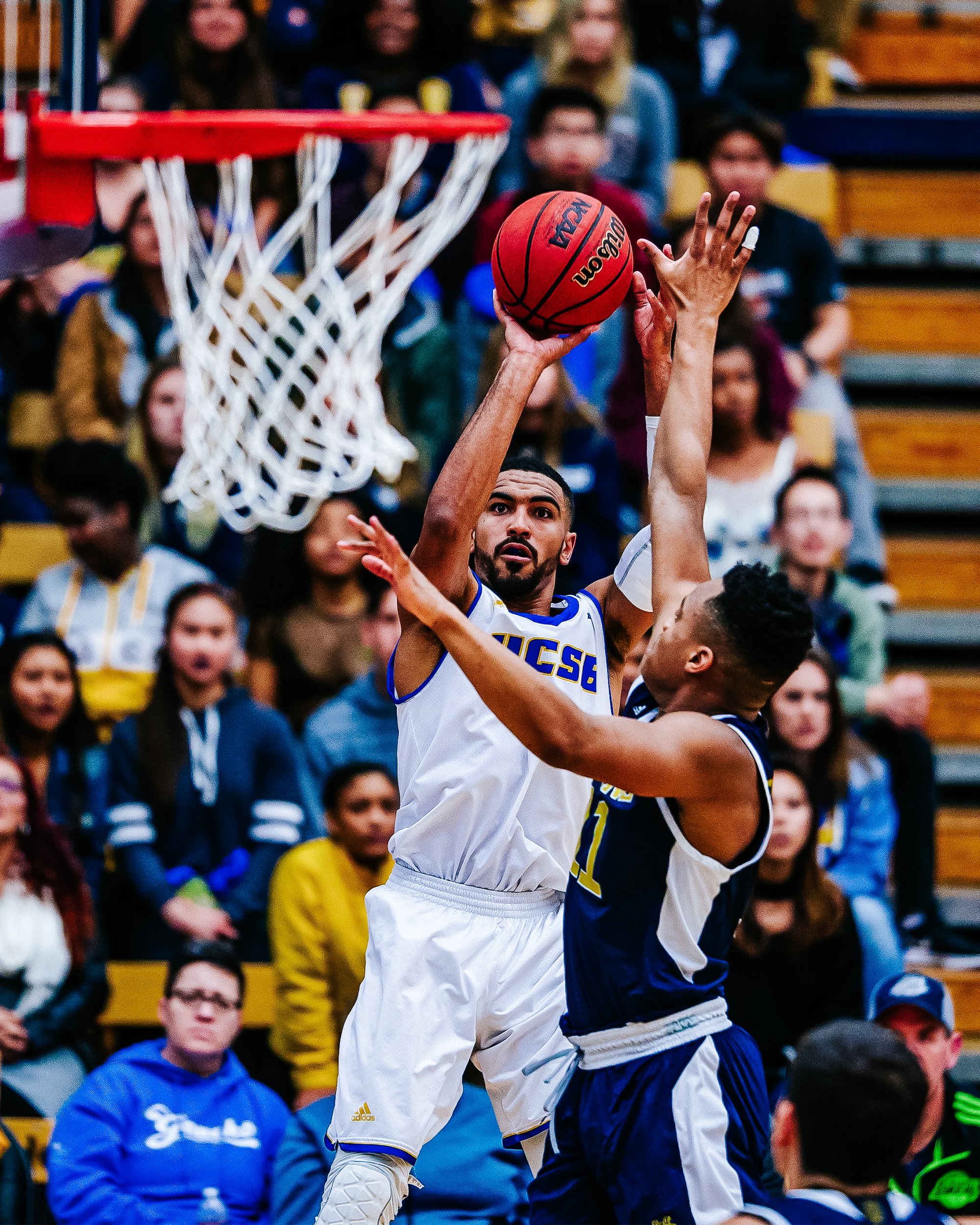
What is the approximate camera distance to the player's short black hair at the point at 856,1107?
2670 millimetres

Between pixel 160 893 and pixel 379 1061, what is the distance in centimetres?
236

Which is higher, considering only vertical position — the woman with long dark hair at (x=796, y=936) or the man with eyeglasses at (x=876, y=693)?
the man with eyeglasses at (x=876, y=693)

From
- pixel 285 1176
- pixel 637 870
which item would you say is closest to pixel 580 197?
pixel 637 870

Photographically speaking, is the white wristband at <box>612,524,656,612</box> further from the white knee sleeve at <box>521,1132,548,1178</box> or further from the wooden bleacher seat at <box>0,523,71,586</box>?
the wooden bleacher seat at <box>0,523,71,586</box>

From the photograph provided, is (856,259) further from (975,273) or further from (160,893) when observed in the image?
(160,893)

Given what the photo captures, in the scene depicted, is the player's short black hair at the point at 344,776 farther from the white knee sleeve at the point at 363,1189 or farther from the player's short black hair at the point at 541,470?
the white knee sleeve at the point at 363,1189

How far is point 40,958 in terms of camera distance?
5.86 meters

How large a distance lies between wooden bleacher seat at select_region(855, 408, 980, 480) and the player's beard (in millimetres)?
5372

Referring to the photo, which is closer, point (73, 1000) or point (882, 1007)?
point (882, 1007)

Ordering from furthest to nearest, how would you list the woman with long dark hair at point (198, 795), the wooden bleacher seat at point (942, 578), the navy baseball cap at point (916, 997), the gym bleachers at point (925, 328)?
the wooden bleacher seat at point (942, 578) → the gym bleachers at point (925, 328) → the woman with long dark hair at point (198, 795) → the navy baseball cap at point (916, 997)

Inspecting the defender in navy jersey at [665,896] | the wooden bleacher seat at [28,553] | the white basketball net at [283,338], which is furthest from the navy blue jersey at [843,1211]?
the wooden bleacher seat at [28,553]

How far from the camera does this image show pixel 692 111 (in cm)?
934

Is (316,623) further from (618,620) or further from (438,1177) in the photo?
(618,620)

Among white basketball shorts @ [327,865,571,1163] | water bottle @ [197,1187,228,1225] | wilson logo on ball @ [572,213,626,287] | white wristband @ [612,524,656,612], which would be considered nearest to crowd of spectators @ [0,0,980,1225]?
water bottle @ [197,1187,228,1225]
